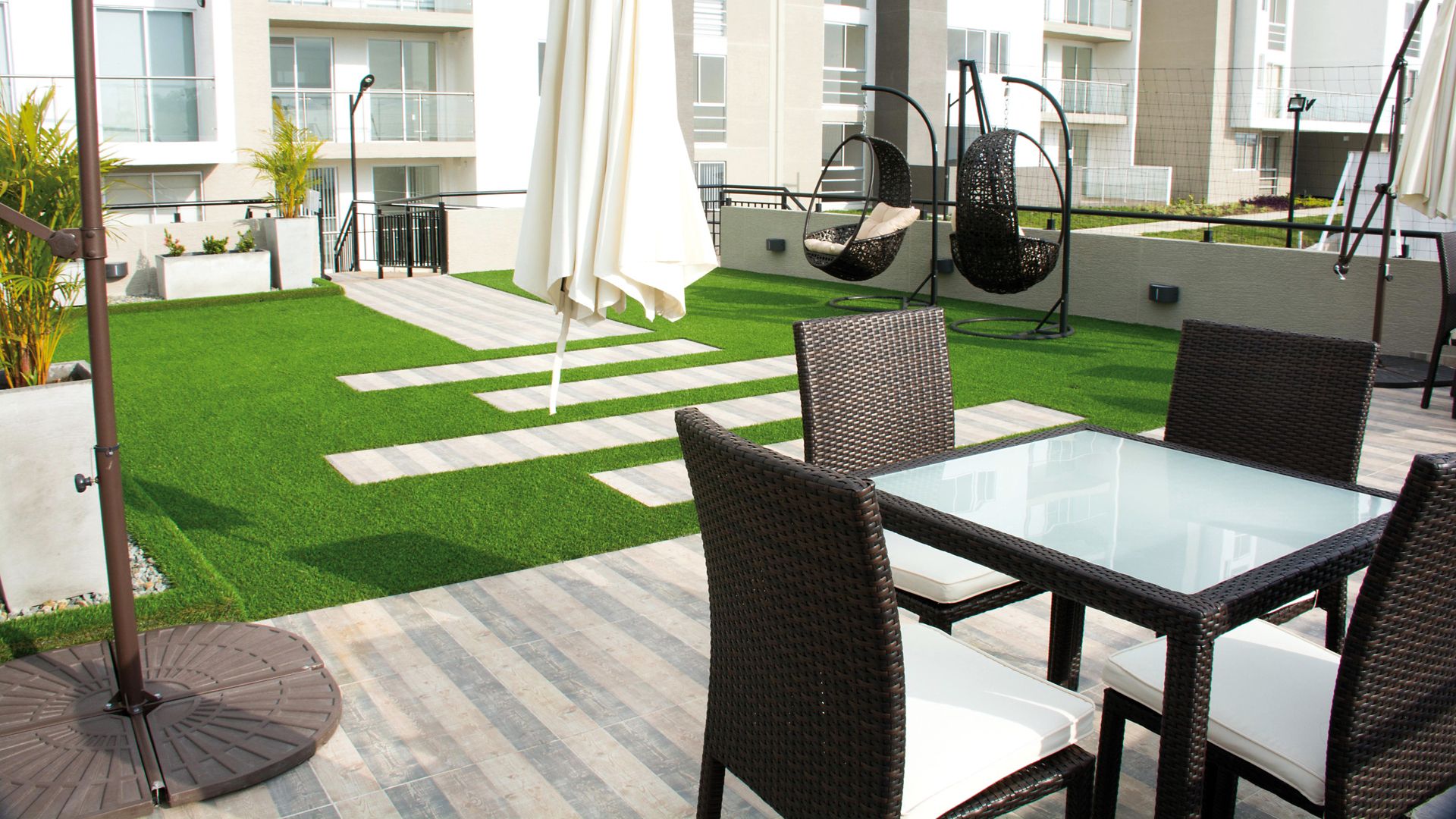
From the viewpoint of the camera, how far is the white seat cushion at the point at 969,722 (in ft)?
6.45

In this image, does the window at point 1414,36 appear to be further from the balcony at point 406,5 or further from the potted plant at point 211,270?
the potted plant at point 211,270

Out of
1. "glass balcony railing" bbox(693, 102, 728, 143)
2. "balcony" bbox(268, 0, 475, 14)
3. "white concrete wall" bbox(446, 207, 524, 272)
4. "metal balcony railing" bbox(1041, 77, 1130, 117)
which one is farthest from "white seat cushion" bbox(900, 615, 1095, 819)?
"metal balcony railing" bbox(1041, 77, 1130, 117)

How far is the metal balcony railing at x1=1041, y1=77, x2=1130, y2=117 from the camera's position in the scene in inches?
1160

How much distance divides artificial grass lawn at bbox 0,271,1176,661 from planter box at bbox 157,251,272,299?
50 centimetres

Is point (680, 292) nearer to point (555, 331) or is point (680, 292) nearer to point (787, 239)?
point (555, 331)

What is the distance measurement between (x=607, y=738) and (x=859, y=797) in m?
1.27

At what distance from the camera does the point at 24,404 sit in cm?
359

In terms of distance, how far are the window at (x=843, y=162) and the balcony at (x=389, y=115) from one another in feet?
26.4

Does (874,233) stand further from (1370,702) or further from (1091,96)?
(1091,96)

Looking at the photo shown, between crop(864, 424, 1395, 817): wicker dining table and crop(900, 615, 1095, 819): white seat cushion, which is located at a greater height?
crop(864, 424, 1395, 817): wicker dining table

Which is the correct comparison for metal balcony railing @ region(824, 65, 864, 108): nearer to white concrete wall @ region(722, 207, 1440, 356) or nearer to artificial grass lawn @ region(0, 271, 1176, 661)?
white concrete wall @ region(722, 207, 1440, 356)

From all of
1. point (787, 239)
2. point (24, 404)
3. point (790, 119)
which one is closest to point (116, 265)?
point (787, 239)

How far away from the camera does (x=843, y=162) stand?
2588cm

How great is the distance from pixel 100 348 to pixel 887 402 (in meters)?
2.08
